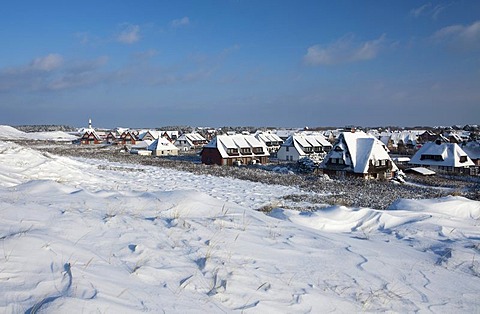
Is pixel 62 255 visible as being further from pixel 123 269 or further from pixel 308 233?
pixel 308 233

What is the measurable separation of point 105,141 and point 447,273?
112684mm

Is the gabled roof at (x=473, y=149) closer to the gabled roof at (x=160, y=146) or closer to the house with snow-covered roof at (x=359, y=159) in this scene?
the house with snow-covered roof at (x=359, y=159)

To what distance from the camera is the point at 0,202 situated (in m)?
6.28

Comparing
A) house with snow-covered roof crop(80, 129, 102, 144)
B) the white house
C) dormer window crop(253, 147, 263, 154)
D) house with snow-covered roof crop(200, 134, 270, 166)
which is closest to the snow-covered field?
house with snow-covered roof crop(200, 134, 270, 166)

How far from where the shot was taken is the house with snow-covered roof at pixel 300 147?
5759 centimetres

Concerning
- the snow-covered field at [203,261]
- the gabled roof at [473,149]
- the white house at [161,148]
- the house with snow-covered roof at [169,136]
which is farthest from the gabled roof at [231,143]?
the house with snow-covered roof at [169,136]

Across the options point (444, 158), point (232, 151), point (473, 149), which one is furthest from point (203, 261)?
point (473, 149)

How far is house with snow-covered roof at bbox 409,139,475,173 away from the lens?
150 ft

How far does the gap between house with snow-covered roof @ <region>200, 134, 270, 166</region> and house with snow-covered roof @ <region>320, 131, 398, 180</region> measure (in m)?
15.0

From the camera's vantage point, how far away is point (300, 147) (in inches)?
2291

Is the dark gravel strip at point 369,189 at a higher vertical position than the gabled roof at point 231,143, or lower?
lower

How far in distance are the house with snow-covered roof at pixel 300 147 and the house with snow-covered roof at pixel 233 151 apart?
5435 millimetres

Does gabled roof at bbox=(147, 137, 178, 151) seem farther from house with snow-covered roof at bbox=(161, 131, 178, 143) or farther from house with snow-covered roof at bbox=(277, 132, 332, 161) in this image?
house with snow-covered roof at bbox=(161, 131, 178, 143)

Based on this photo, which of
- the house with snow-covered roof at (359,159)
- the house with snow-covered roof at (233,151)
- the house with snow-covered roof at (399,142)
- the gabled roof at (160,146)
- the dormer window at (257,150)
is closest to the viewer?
the house with snow-covered roof at (359,159)
